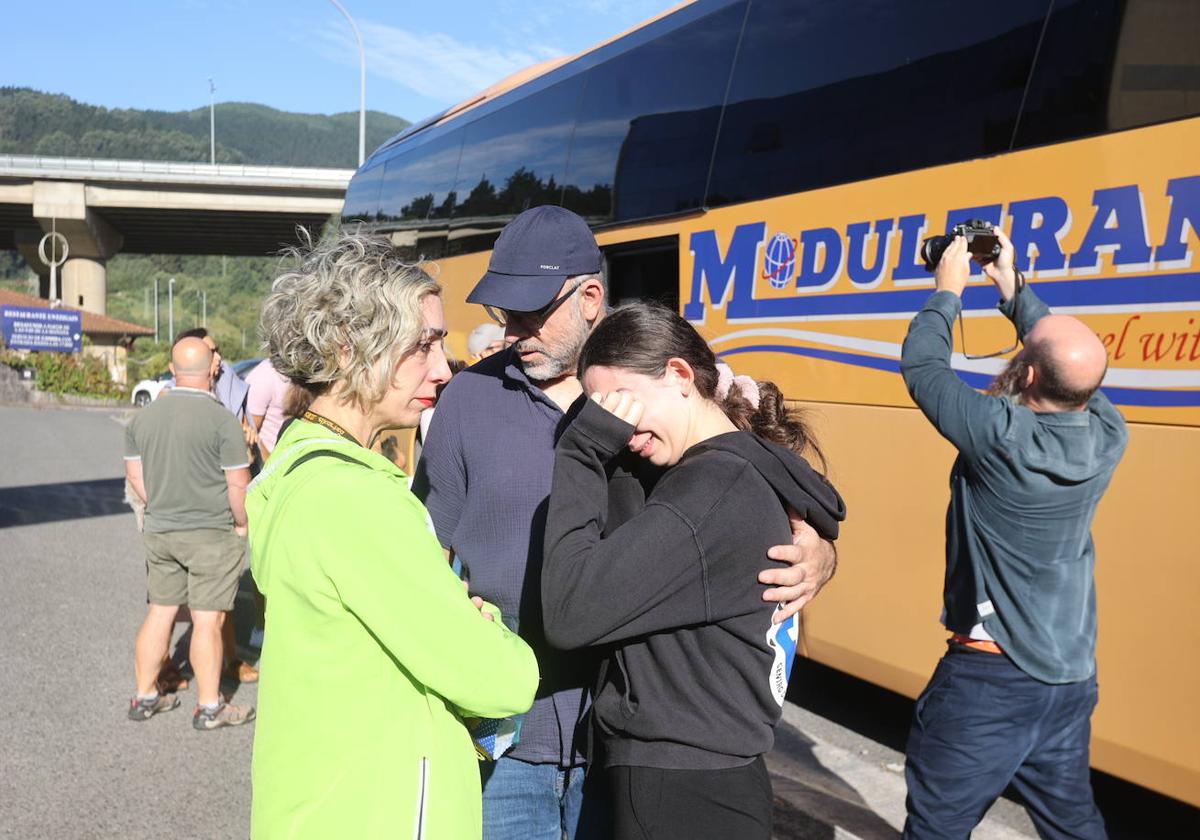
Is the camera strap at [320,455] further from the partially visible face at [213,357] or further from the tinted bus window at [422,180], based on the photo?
the tinted bus window at [422,180]

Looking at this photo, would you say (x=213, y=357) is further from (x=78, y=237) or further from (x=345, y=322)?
(x=78, y=237)

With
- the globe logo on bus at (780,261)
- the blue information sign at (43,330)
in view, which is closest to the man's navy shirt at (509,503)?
the globe logo on bus at (780,261)

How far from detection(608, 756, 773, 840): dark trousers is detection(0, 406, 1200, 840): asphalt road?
2.03m

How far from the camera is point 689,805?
5.86 ft

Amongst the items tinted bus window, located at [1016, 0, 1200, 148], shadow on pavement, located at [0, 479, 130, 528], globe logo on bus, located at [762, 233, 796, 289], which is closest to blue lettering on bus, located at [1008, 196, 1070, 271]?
tinted bus window, located at [1016, 0, 1200, 148]

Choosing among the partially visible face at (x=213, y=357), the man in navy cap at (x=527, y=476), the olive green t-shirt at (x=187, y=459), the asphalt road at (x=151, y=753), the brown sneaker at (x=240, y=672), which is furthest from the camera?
the brown sneaker at (x=240, y=672)

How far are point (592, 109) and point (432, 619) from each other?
565 cm

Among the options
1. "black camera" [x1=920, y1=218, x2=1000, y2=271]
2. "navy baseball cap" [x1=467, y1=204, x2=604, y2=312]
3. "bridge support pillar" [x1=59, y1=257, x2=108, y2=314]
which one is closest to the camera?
"navy baseball cap" [x1=467, y1=204, x2=604, y2=312]

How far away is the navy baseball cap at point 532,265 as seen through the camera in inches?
95.6

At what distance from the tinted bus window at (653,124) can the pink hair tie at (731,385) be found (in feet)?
12.1

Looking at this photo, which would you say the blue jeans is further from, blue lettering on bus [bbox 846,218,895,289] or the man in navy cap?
blue lettering on bus [bbox 846,218,895,289]

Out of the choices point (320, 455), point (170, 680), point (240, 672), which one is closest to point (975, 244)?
point (320, 455)

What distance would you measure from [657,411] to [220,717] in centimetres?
419

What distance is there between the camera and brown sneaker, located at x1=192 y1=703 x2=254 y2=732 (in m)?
5.19
